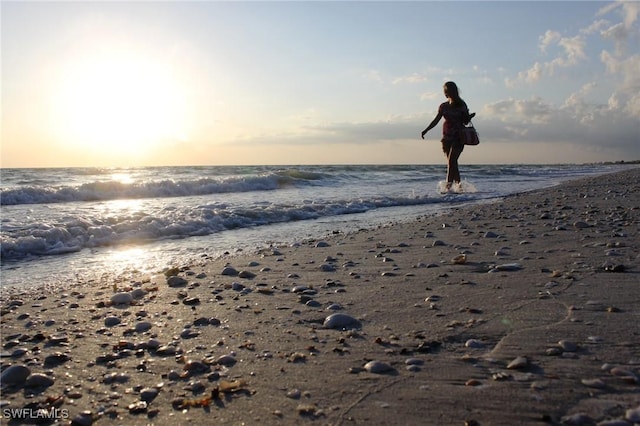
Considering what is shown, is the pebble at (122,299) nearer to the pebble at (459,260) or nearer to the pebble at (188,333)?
the pebble at (188,333)

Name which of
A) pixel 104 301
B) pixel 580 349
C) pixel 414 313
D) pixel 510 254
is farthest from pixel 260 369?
pixel 510 254

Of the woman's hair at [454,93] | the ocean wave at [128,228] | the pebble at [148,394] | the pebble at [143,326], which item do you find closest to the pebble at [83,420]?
the pebble at [148,394]

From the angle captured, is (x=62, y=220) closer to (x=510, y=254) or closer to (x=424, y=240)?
(x=424, y=240)

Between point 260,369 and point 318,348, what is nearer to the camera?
point 260,369

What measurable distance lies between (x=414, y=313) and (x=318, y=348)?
75 cm

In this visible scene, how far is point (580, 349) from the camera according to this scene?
2.23 metres

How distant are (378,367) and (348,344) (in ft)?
1.24

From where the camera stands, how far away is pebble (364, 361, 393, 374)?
217cm

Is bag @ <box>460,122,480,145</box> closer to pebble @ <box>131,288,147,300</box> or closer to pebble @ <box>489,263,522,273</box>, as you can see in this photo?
pebble @ <box>489,263,522,273</box>

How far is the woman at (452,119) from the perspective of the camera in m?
11.3

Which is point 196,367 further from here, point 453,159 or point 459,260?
point 453,159

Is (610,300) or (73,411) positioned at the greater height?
(610,300)

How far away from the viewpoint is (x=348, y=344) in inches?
101

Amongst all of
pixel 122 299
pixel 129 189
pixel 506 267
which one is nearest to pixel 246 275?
pixel 122 299
